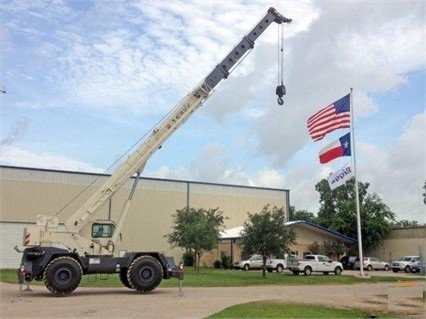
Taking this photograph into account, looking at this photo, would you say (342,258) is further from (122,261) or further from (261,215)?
(122,261)

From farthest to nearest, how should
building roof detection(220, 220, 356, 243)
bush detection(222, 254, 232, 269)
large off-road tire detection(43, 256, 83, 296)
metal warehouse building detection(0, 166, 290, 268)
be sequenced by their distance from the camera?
building roof detection(220, 220, 356, 243) → bush detection(222, 254, 232, 269) → metal warehouse building detection(0, 166, 290, 268) → large off-road tire detection(43, 256, 83, 296)

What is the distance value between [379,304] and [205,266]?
34.8 m

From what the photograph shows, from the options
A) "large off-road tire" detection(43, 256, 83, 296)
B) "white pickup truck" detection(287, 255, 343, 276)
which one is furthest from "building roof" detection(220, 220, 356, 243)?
"large off-road tire" detection(43, 256, 83, 296)

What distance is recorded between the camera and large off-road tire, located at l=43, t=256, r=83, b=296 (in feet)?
62.7

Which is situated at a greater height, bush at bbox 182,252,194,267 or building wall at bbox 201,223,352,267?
building wall at bbox 201,223,352,267

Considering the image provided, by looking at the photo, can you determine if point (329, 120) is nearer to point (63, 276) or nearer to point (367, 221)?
point (63, 276)

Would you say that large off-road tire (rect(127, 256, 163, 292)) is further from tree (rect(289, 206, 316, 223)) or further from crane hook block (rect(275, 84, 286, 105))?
tree (rect(289, 206, 316, 223))

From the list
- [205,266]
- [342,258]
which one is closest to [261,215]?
[205,266]

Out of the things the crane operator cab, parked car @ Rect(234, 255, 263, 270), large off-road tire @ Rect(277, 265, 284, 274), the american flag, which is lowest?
large off-road tire @ Rect(277, 265, 284, 274)

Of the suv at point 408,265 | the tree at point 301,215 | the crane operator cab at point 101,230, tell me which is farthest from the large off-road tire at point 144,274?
the tree at point 301,215

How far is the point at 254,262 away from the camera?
153ft

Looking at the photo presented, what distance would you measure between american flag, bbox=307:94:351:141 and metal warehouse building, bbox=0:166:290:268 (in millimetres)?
18110

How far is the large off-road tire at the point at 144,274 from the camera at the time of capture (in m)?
20.3

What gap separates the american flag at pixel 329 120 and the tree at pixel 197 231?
44.4 ft
